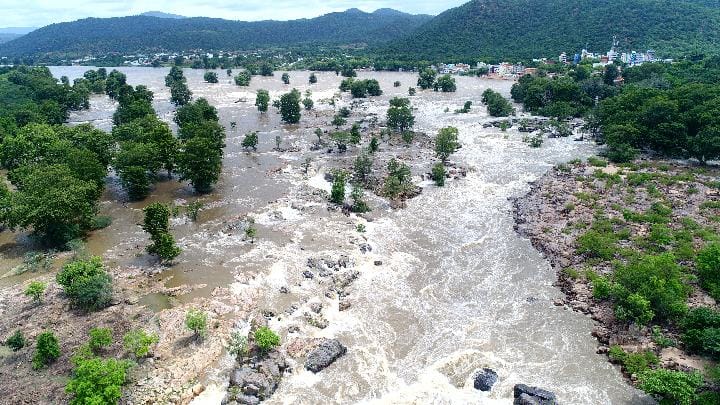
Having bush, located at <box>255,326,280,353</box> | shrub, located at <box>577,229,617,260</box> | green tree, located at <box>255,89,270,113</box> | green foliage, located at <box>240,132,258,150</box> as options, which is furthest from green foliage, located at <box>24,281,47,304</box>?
green tree, located at <box>255,89,270,113</box>

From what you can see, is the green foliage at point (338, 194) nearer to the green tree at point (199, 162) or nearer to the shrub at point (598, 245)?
the green tree at point (199, 162)

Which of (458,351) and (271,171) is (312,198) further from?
(458,351)

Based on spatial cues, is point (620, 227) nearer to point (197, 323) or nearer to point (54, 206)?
point (197, 323)

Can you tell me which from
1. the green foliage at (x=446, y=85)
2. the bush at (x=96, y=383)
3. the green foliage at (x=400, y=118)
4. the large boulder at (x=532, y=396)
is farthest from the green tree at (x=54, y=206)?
the green foliage at (x=446, y=85)

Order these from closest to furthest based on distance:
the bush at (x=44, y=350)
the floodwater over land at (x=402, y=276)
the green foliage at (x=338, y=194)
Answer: the bush at (x=44, y=350), the floodwater over land at (x=402, y=276), the green foliage at (x=338, y=194)

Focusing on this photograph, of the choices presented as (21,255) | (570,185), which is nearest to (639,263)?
(570,185)

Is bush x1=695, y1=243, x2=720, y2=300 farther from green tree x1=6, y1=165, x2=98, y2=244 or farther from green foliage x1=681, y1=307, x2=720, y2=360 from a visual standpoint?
green tree x1=6, y1=165, x2=98, y2=244
